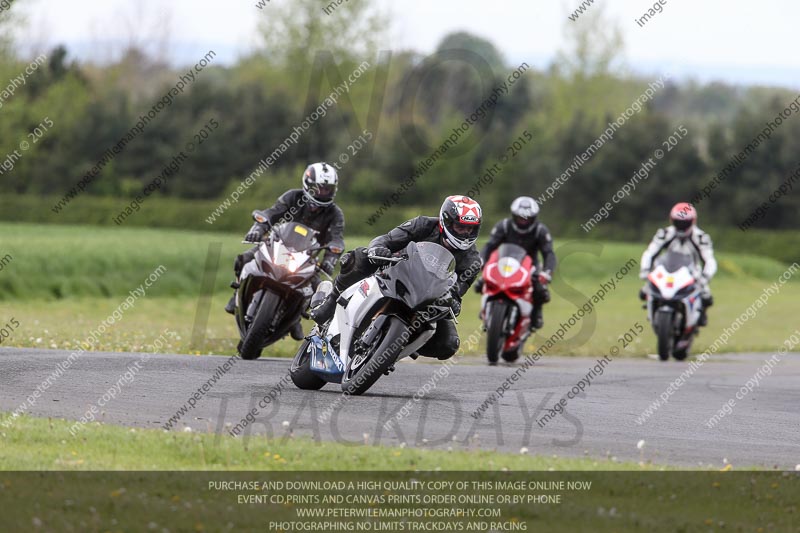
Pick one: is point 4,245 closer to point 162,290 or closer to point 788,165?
point 162,290

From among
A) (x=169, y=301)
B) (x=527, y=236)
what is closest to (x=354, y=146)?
(x=169, y=301)

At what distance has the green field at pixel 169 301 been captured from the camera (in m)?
19.6

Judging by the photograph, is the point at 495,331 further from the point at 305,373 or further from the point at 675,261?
the point at 305,373

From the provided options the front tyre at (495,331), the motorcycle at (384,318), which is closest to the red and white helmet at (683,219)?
the front tyre at (495,331)

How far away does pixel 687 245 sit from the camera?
19922mm

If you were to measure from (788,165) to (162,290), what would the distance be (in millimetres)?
40745

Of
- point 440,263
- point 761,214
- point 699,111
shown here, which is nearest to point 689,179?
point 761,214

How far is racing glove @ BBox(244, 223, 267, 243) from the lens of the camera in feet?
47.3

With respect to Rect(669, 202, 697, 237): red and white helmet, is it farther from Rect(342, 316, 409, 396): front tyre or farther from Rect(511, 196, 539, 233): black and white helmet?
Rect(342, 316, 409, 396): front tyre

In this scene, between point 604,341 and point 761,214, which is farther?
point 761,214

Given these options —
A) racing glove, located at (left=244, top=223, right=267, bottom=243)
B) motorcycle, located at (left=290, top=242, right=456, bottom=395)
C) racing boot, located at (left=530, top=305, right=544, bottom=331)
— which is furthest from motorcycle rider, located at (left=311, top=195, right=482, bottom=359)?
racing boot, located at (left=530, top=305, right=544, bottom=331)

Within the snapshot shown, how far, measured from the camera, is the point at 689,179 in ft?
205
